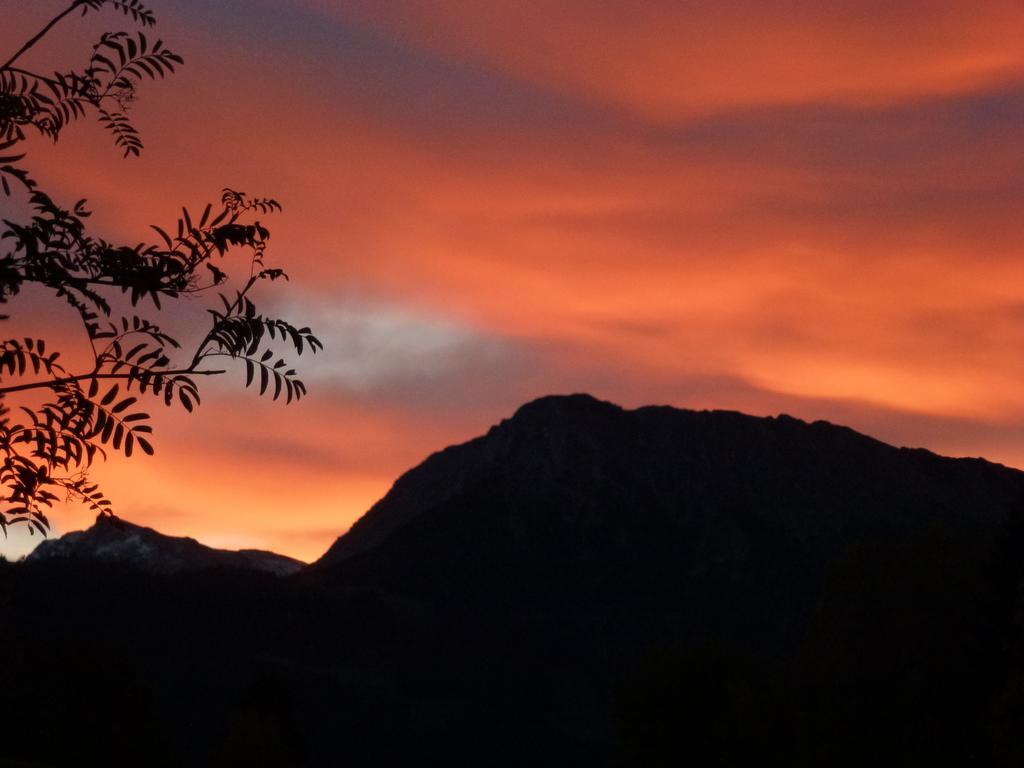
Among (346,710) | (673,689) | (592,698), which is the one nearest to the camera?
(673,689)

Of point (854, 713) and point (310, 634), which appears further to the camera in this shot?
point (310, 634)

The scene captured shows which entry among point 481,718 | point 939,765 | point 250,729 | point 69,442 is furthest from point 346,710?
point 69,442

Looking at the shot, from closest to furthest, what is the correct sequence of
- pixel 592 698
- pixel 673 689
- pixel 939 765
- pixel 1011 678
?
1. pixel 1011 678
2. pixel 939 765
3. pixel 673 689
4. pixel 592 698

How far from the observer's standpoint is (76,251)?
35.3 ft

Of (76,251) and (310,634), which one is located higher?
(310,634)

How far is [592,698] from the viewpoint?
191 metres

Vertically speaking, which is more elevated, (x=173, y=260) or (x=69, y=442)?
(x=173, y=260)

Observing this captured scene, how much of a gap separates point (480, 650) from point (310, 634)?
26.3 m

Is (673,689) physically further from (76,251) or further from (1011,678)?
(76,251)

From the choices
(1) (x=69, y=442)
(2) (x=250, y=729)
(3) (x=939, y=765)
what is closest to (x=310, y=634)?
(2) (x=250, y=729)

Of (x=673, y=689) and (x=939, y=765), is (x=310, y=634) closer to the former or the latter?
(x=673, y=689)

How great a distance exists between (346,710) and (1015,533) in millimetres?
97371

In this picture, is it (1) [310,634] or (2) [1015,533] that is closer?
(2) [1015,533]

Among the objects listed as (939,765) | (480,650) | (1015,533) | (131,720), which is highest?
(480,650)
